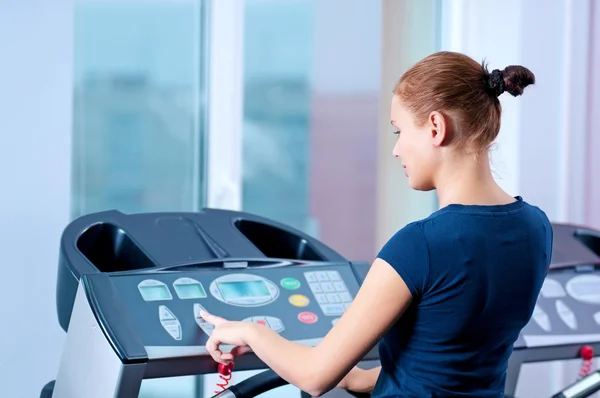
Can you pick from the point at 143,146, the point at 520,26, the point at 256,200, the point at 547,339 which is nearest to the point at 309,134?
the point at 256,200

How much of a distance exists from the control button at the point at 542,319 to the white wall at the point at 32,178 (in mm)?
1131

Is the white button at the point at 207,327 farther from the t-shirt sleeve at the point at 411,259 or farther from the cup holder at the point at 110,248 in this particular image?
the t-shirt sleeve at the point at 411,259

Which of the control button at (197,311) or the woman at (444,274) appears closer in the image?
the woman at (444,274)

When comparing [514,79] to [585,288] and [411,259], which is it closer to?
[411,259]

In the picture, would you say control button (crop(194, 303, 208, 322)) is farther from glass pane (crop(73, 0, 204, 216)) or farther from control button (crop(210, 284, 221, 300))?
glass pane (crop(73, 0, 204, 216))

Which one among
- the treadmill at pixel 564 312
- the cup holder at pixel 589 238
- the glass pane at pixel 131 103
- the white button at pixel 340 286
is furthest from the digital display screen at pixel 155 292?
the glass pane at pixel 131 103

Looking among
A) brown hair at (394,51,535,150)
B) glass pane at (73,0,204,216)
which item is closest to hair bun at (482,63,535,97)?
brown hair at (394,51,535,150)

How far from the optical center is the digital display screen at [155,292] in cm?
142

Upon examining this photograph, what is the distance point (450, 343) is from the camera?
122 centimetres

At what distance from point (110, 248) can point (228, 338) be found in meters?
0.51

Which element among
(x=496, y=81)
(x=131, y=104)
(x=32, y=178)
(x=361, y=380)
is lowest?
(x=361, y=380)

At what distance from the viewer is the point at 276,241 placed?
187 cm

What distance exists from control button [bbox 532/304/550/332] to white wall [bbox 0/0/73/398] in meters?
1.13

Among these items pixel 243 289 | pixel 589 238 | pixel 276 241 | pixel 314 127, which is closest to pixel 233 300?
pixel 243 289
